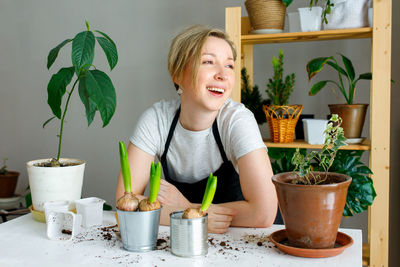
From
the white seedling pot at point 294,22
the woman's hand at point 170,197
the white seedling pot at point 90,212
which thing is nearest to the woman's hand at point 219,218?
the woman's hand at point 170,197

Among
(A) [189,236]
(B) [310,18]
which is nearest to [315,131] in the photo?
(B) [310,18]

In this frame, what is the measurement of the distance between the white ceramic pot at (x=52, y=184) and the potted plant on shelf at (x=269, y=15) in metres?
1.27

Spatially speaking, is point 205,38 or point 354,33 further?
point 354,33

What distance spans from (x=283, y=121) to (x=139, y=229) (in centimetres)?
128

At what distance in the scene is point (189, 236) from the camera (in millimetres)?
889

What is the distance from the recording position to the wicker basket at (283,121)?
204 cm

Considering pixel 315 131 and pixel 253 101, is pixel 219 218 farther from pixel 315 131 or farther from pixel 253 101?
pixel 253 101

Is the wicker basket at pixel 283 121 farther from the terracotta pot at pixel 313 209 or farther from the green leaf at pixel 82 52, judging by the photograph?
the terracotta pot at pixel 313 209

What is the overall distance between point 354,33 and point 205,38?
0.96m

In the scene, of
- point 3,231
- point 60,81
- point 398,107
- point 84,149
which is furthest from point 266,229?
point 84,149

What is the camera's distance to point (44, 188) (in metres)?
1.24

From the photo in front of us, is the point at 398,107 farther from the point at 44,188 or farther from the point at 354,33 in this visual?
the point at 44,188

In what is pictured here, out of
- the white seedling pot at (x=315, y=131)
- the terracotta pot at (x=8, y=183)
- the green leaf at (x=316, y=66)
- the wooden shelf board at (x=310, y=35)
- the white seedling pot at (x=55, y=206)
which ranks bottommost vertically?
the terracotta pot at (x=8, y=183)

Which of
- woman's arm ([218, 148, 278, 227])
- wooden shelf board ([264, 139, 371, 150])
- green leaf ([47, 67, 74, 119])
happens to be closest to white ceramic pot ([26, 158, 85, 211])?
green leaf ([47, 67, 74, 119])
